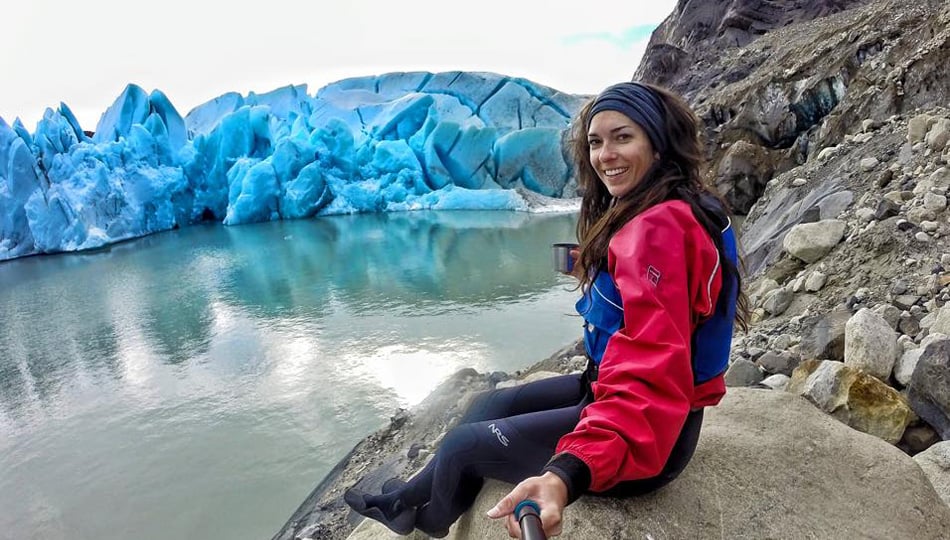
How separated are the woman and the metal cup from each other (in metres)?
0.09

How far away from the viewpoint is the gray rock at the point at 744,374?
2.51m

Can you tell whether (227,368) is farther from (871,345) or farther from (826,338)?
(871,345)

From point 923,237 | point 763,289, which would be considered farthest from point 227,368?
point 923,237

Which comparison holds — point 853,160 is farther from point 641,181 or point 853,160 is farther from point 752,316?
point 641,181

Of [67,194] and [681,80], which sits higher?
[681,80]

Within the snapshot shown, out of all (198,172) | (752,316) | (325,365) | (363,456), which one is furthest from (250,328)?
(198,172)

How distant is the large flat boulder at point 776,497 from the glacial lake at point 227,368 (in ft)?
9.07

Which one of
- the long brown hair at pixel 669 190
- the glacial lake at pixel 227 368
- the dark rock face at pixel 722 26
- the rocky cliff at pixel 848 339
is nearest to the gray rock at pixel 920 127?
the rocky cliff at pixel 848 339

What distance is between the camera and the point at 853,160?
4.71m

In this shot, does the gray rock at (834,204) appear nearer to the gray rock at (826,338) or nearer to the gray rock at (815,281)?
the gray rock at (815,281)

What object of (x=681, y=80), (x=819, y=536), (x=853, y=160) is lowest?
(x=819, y=536)

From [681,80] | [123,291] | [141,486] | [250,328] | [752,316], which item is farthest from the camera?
[681,80]

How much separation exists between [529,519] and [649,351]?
0.35 metres

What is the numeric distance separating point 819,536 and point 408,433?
2759 millimetres
